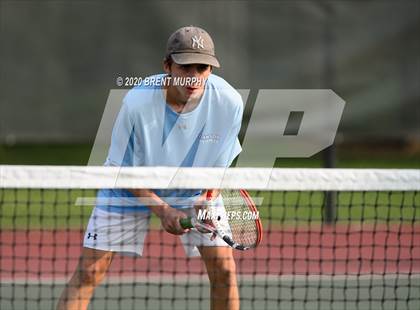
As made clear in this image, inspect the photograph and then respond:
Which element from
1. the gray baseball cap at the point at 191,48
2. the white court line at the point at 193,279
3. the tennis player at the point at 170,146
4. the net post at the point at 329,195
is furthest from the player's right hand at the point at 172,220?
the net post at the point at 329,195

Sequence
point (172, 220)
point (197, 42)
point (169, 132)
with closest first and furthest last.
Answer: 1. point (172, 220)
2. point (197, 42)
3. point (169, 132)

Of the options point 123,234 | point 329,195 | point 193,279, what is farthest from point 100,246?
point 329,195

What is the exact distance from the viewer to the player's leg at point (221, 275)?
4.04 metres

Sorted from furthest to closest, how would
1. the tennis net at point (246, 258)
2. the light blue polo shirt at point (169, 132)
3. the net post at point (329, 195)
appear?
1. the net post at point (329, 195)
2. the tennis net at point (246, 258)
3. the light blue polo shirt at point (169, 132)

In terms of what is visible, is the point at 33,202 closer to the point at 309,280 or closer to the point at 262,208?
the point at 262,208

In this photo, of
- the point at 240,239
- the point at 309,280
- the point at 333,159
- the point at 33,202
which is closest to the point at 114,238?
the point at 240,239

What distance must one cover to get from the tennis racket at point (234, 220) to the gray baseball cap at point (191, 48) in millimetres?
645

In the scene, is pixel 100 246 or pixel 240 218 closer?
pixel 100 246

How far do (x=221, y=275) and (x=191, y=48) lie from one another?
3.33 ft

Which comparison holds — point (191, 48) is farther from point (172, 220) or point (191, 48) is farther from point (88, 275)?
point (88, 275)

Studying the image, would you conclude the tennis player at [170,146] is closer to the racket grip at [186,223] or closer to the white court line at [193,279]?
the racket grip at [186,223]

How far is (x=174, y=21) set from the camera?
26.1ft

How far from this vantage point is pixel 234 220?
13.9ft

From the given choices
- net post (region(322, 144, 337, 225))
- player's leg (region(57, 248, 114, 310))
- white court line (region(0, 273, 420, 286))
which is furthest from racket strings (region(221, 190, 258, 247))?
net post (region(322, 144, 337, 225))
